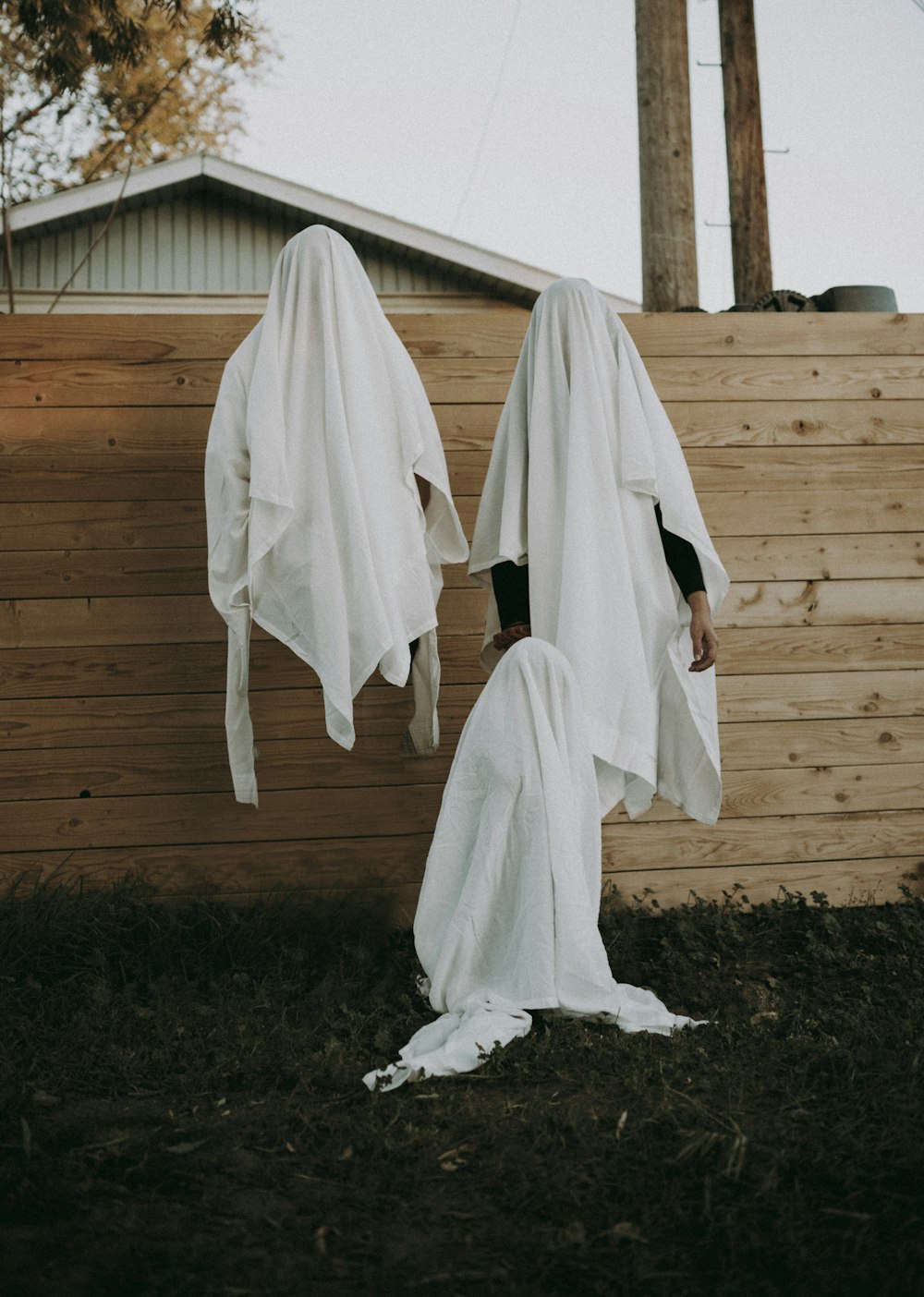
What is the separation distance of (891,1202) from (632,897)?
204 cm

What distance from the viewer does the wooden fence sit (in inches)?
154

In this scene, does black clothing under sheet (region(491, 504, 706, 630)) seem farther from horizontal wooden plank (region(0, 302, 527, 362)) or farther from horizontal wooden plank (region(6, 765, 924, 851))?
horizontal wooden plank (region(0, 302, 527, 362))

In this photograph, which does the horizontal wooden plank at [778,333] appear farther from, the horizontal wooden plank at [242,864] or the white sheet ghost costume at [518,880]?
the horizontal wooden plank at [242,864]

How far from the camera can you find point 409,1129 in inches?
89.9

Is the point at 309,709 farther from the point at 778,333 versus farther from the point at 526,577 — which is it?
the point at 778,333

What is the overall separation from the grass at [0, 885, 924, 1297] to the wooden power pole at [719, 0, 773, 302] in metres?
6.28

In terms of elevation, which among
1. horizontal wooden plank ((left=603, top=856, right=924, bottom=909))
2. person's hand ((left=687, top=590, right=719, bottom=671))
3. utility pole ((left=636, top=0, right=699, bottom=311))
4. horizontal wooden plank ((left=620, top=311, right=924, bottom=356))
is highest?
utility pole ((left=636, top=0, right=699, bottom=311))

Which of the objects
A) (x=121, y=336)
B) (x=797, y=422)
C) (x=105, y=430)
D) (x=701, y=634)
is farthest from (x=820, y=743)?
(x=121, y=336)

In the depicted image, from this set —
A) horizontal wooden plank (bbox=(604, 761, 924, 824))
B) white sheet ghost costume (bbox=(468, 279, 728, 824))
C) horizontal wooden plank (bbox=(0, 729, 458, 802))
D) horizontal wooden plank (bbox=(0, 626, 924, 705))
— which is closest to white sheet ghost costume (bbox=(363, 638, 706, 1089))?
white sheet ghost costume (bbox=(468, 279, 728, 824))

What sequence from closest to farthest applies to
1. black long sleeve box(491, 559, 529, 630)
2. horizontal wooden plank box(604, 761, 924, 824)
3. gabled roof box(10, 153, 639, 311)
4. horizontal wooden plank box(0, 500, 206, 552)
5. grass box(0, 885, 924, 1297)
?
grass box(0, 885, 924, 1297) < black long sleeve box(491, 559, 529, 630) < horizontal wooden plank box(0, 500, 206, 552) < horizontal wooden plank box(604, 761, 924, 824) < gabled roof box(10, 153, 639, 311)

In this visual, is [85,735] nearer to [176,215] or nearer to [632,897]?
[632,897]

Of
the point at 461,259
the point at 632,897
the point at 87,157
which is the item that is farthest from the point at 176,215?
the point at 632,897

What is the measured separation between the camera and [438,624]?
4098mm

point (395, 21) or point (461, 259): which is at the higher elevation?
point (395, 21)
